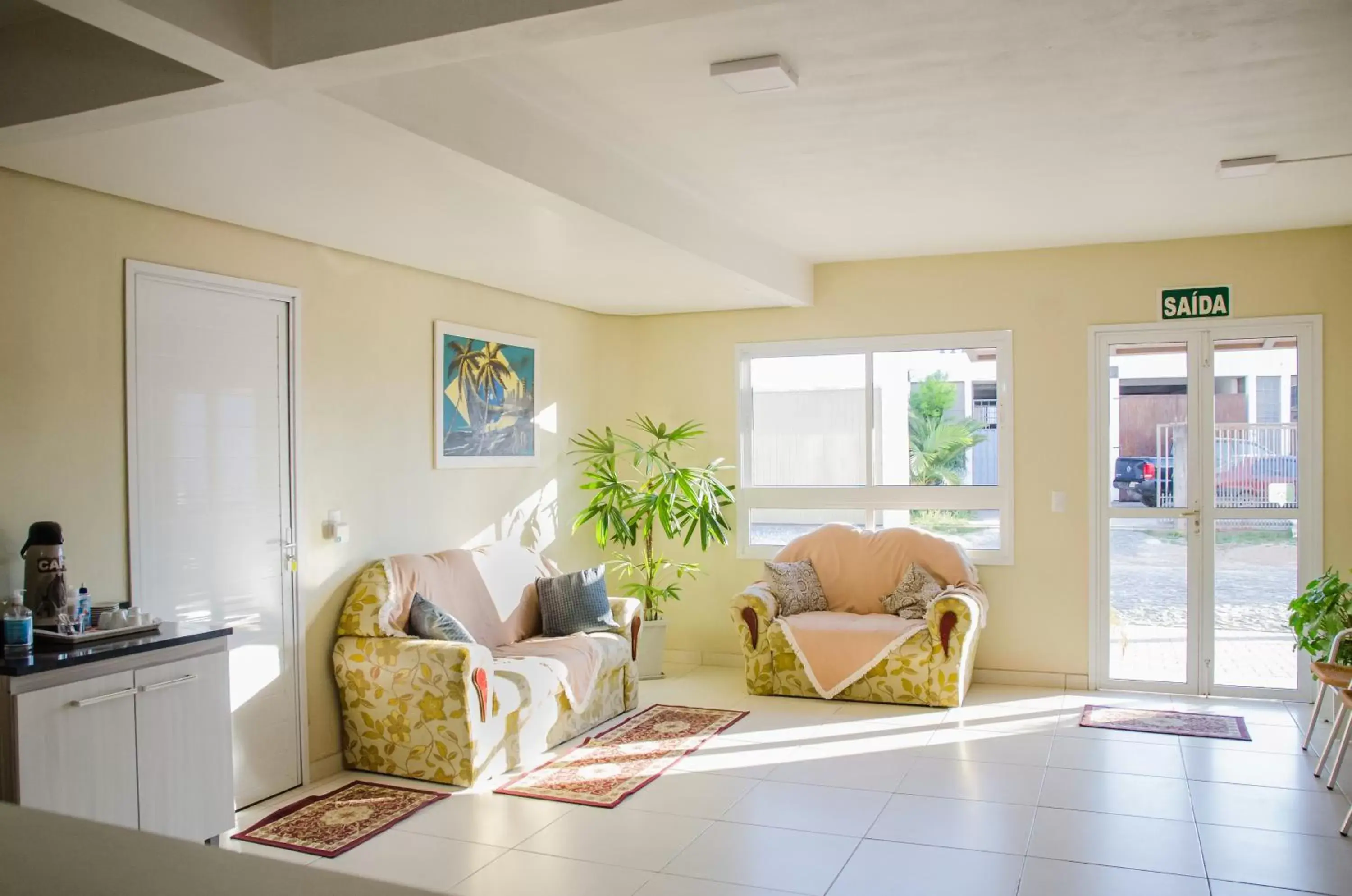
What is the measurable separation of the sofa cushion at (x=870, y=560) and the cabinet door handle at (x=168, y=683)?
3958 mm

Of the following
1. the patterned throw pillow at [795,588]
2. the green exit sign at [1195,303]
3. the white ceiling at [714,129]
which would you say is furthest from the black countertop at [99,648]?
the green exit sign at [1195,303]

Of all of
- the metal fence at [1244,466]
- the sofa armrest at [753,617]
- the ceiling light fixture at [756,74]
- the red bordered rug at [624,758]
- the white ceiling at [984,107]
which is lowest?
the red bordered rug at [624,758]

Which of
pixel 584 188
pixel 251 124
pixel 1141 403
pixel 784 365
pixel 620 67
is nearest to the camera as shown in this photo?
pixel 251 124

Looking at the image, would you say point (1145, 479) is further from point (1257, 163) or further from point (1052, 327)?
point (1257, 163)

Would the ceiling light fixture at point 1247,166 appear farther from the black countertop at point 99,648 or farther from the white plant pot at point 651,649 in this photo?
the black countertop at point 99,648

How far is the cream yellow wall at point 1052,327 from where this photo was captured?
586cm

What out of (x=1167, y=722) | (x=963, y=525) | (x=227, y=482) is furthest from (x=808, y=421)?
(x=227, y=482)

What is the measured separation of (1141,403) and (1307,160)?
201 cm

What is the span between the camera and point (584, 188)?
13.1 feet

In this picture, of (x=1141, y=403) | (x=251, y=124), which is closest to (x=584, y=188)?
(x=251, y=124)

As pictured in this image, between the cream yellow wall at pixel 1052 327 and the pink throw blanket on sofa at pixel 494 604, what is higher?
the cream yellow wall at pixel 1052 327

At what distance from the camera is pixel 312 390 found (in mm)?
4754

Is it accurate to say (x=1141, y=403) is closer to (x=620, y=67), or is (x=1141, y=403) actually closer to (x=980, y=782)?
(x=980, y=782)

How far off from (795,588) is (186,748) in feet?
12.4
